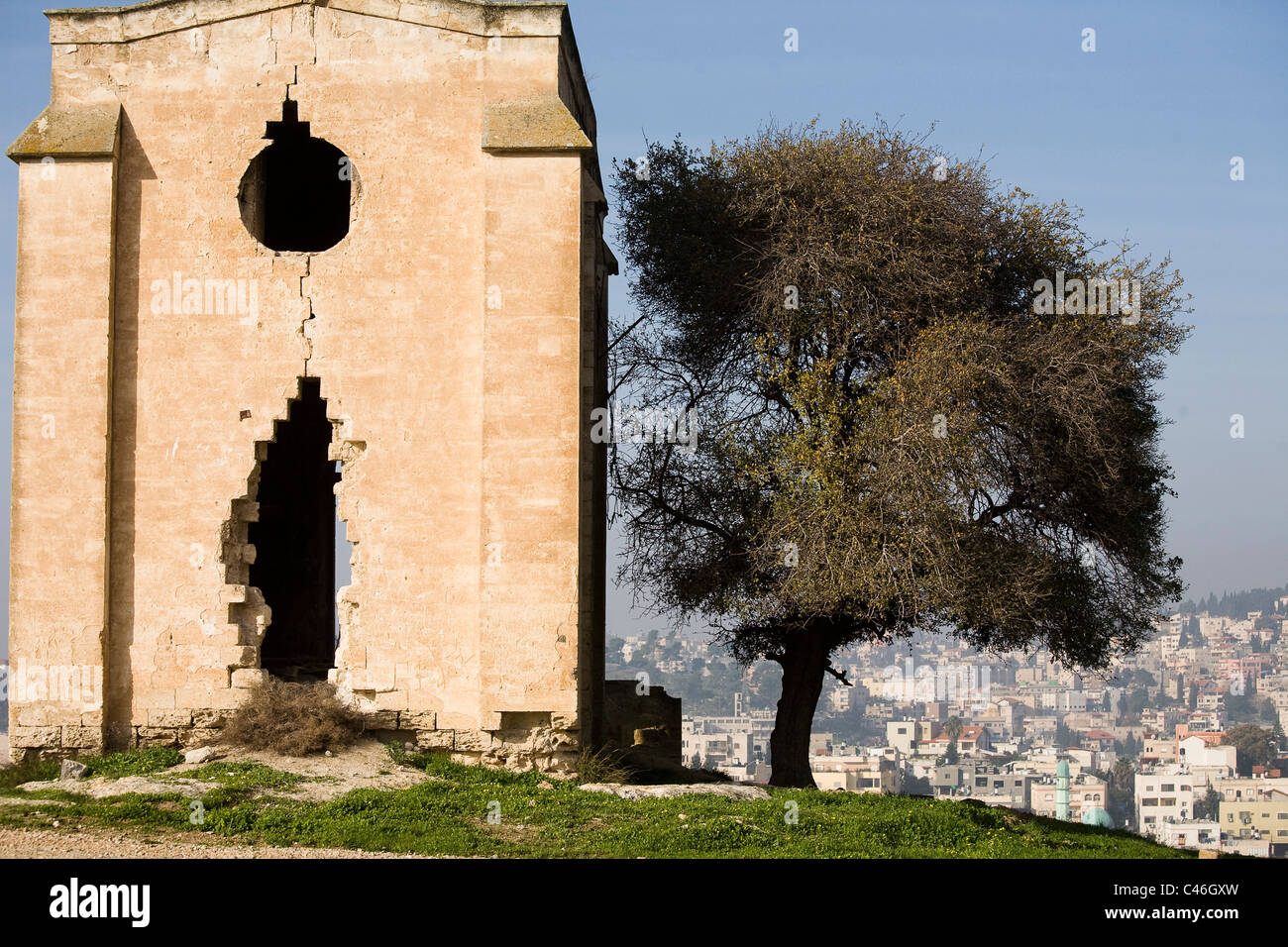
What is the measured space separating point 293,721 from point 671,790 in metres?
3.92

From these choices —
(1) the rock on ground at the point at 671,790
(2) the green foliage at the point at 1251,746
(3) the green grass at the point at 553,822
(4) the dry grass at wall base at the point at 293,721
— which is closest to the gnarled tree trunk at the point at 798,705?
(1) the rock on ground at the point at 671,790

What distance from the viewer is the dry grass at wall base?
42.5 feet

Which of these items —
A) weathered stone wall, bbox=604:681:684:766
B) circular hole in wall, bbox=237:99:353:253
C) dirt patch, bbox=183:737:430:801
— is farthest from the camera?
weathered stone wall, bbox=604:681:684:766

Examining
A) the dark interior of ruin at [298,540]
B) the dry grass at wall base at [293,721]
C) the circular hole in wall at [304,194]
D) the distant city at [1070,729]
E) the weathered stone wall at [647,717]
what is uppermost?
the circular hole in wall at [304,194]

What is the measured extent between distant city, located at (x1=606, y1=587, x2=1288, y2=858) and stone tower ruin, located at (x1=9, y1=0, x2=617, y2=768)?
5629mm

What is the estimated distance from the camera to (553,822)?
1115 centimetres

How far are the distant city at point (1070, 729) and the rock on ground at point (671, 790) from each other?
17.0 feet

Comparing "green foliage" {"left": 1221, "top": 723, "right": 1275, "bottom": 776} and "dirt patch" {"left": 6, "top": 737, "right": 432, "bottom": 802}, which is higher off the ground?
"dirt patch" {"left": 6, "top": 737, "right": 432, "bottom": 802}

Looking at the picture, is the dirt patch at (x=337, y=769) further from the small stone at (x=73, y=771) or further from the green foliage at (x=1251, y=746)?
the green foliage at (x=1251, y=746)

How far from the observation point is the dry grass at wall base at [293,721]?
12961 mm

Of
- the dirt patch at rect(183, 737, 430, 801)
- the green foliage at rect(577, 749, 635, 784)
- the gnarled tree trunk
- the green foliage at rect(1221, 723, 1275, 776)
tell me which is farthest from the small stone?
the green foliage at rect(1221, 723, 1275, 776)

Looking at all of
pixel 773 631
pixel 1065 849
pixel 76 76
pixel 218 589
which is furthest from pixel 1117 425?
pixel 76 76

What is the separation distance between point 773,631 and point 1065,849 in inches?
283

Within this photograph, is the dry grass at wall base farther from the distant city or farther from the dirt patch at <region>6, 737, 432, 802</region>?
the distant city
